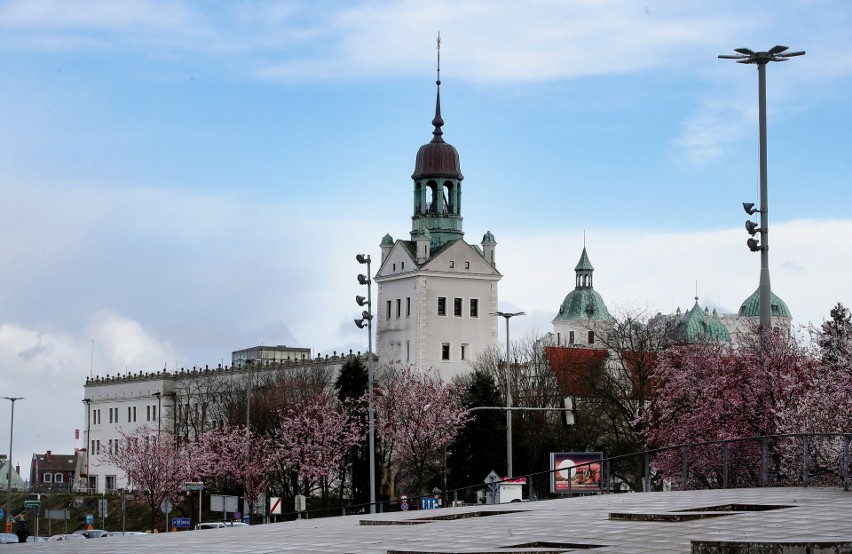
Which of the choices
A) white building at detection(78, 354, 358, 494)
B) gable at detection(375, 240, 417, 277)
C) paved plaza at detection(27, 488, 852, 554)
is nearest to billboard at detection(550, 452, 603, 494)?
paved plaza at detection(27, 488, 852, 554)

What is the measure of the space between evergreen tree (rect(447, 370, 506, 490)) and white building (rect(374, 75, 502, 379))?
35.6m

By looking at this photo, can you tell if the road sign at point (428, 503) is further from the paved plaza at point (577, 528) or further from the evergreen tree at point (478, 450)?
the evergreen tree at point (478, 450)

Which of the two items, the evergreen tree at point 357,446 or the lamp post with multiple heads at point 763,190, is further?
the evergreen tree at point 357,446

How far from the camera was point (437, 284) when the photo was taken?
14138 cm

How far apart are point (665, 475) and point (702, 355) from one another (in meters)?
15.1

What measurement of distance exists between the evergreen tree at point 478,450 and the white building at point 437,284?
3560 cm

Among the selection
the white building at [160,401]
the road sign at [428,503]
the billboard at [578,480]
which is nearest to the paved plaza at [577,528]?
the billboard at [578,480]

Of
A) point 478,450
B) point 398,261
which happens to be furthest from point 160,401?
point 478,450

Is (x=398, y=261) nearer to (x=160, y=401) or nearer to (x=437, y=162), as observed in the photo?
(x=437, y=162)

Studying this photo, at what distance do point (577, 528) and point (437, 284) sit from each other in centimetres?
11562

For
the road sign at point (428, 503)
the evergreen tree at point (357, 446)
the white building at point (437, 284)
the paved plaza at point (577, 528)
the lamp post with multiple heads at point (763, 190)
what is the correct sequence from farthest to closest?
the white building at point (437, 284) < the evergreen tree at point (357, 446) < the road sign at point (428, 503) < the lamp post with multiple heads at point (763, 190) < the paved plaza at point (577, 528)

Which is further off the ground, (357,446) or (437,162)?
(437,162)

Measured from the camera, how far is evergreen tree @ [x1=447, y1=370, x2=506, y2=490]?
9969 cm

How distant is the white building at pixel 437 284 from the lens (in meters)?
140
